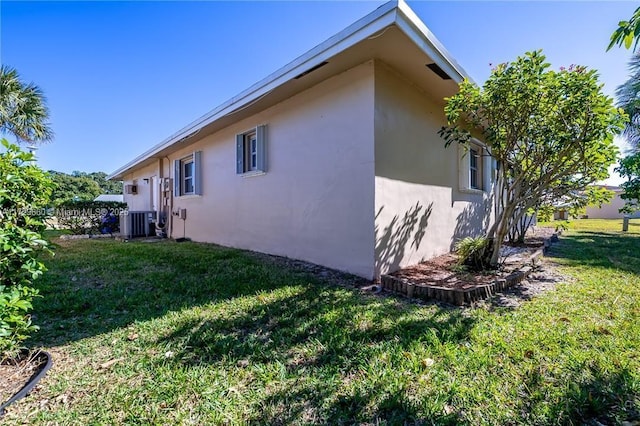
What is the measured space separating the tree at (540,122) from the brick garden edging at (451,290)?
2.44 ft

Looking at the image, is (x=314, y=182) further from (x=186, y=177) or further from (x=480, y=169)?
(x=186, y=177)

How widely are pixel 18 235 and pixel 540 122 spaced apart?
5498 millimetres

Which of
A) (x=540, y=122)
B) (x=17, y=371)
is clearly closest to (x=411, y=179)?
(x=540, y=122)

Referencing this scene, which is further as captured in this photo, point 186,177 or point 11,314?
point 186,177

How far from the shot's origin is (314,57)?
13.3 feet

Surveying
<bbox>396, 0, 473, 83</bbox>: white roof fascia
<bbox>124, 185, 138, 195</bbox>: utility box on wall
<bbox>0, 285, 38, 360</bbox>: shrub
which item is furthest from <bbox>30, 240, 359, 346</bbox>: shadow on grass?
<bbox>124, 185, 138, 195</bbox>: utility box on wall

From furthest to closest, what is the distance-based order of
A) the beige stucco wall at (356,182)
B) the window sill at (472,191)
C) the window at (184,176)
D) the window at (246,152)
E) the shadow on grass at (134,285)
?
the window at (184,176)
the window at (246,152)
the window sill at (472,191)
the beige stucco wall at (356,182)
the shadow on grass at (134,285)

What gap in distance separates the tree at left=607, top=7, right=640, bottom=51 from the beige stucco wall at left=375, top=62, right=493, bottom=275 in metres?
2.60

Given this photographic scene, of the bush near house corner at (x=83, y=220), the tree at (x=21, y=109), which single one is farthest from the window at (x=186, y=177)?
the tree at (x=21, y=109)

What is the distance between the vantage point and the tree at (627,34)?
5.05 ft

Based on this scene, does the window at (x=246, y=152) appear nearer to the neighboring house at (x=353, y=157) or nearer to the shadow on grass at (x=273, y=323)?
the neighboring house at (x=353, y=157)

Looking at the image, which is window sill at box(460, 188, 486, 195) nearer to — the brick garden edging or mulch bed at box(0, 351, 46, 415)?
the brick garden edging

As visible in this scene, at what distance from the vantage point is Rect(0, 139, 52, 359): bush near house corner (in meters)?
1.83

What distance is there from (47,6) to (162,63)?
3011 millimetres
